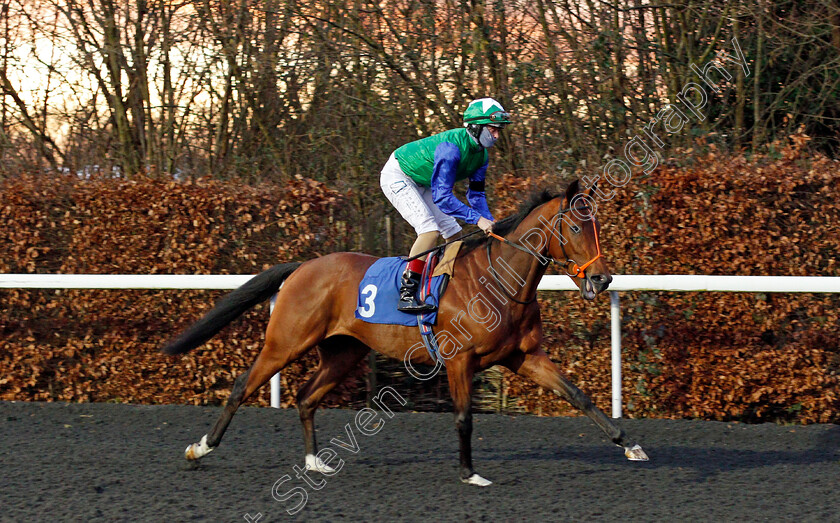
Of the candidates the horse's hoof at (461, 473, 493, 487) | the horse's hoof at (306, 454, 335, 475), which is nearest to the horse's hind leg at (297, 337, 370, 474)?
the horse's hoof at (306, 454, 335, 475)

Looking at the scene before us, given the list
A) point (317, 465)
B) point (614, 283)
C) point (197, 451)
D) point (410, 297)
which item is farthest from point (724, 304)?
point (197, 451)

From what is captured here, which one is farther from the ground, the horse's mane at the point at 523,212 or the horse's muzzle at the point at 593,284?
the horse's mane at the point at 523,212

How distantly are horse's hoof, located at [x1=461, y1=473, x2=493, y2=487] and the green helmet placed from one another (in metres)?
1.66

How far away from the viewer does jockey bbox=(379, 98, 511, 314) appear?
404 cm

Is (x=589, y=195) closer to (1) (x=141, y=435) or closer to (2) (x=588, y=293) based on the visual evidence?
(2) (x=588, y=293)

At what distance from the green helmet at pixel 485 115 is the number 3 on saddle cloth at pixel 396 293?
24.1 inches

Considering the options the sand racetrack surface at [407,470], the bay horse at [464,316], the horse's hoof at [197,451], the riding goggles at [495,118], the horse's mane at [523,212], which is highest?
the riding goggles at [495,118]

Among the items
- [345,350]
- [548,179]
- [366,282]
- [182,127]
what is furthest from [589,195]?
[182,127]

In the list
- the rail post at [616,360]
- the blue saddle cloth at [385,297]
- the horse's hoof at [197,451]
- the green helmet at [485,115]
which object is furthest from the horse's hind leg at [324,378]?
the rail post at [616,360]

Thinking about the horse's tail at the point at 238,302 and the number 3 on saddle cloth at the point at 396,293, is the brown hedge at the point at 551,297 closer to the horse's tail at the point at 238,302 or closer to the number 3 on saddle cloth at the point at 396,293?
the horse's tail at the point at 238,302

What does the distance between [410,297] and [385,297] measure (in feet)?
0.46

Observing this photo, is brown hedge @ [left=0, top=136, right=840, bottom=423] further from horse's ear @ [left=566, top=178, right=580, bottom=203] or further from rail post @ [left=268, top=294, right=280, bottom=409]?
horse's ear @ [left=566, top=178, right=580, bottom=203]

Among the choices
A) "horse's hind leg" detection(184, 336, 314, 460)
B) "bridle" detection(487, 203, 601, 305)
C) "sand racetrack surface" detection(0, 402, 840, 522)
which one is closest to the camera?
"sand racetrack surface" detection(0, 402, 840, 522)

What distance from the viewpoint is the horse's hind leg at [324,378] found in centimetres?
430
